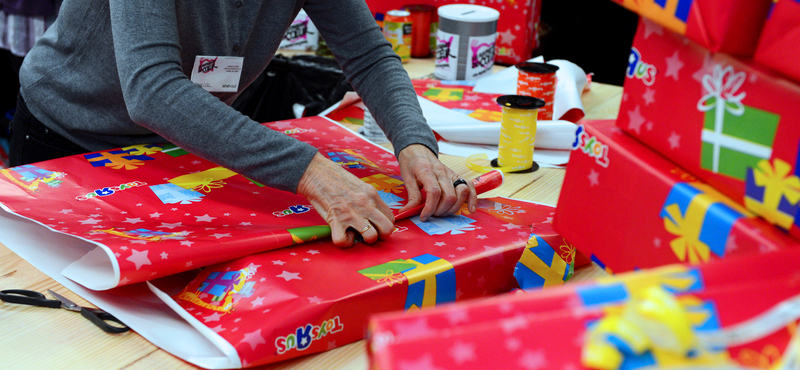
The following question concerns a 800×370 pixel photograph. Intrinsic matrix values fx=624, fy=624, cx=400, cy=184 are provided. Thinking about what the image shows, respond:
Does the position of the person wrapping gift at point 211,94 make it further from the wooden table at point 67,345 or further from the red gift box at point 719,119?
the red gift box at point 719,119

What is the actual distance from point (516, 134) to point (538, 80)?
0.25 m

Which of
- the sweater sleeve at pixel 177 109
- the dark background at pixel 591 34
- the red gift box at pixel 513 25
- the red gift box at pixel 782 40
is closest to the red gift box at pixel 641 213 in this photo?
the red gift box at pixel 782 40

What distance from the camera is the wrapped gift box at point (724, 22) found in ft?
1.48

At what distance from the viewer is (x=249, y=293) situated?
A: 0.70 metres

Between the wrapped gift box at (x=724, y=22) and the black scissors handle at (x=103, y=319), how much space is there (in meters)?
0.63

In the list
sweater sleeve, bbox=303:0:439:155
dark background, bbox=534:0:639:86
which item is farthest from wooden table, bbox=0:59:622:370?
dark background, bbox=534:0:639:86

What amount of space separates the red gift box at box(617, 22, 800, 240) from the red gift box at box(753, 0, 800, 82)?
1 cm

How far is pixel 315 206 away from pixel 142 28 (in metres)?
0.35

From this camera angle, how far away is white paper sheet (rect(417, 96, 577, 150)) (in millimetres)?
1354

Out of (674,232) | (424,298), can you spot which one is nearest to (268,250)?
(424,298)

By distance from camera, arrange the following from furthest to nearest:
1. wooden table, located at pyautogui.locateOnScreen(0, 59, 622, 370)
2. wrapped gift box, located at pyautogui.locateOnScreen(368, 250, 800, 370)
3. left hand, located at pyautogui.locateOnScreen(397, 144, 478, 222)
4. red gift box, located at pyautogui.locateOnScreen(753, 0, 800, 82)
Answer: left hand, located at pyautogui.locateOnScreen(397, 144, 478, 222) → wooden table, located at pyautogui.locateOnScreen(0, 59, 622, 370) → red gift box, located at pyautogui.locateOnScreen(753, 0, 800, 82) → wrapped gift box, located at pyautogui.locateOnScreen(368, 250, 800, 370)

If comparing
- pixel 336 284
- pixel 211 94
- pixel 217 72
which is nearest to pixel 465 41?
pixel 217 72

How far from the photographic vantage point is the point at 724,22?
45cm

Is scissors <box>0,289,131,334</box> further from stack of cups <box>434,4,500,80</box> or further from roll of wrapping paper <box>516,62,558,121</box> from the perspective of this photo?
stack of cups <box>434,4,500,80</box>
